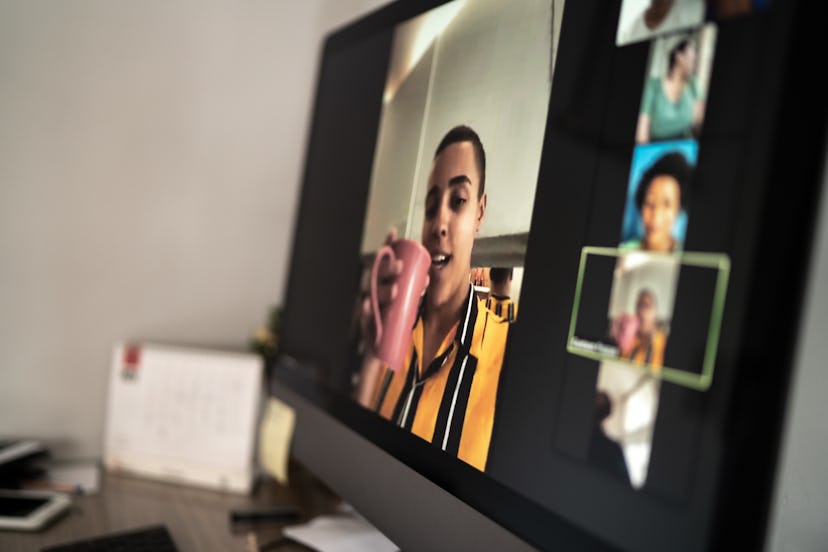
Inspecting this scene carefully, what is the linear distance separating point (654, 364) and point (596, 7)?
0.97ft

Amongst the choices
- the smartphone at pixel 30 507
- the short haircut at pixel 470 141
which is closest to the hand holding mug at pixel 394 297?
the short haircut at pixel 470 141

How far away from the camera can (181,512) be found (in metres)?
→ 1.04

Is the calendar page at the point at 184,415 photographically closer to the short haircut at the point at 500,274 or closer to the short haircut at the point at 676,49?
the short haircut at the point at 500,274

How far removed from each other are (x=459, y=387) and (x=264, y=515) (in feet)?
1.75

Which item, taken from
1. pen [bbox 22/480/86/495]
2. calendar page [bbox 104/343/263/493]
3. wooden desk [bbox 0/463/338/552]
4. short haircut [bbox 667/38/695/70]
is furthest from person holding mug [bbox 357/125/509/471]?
pen [bbox 22/480/86/495]

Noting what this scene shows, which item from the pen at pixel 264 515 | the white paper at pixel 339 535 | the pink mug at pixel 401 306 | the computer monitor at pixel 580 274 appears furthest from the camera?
the pen at pixel 264 515

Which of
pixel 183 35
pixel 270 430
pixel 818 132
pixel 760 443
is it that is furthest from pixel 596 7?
pixel 183 35

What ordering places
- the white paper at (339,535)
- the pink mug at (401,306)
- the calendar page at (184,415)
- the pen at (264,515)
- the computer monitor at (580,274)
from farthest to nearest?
the calendar page at (184,415) < the pen at (264,515) < the white paper at (339,535) < the pink mug at (401,306) < the computer monitor at (580,274)

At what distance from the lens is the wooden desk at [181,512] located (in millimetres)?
920

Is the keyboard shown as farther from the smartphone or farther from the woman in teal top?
the woman in teal top

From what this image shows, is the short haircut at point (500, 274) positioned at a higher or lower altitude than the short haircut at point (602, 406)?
higher

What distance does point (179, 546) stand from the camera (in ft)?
2.99

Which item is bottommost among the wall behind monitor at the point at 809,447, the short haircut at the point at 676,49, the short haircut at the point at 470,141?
the wall behind monitor at the point at 809,447

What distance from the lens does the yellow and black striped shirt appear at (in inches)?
23.7
